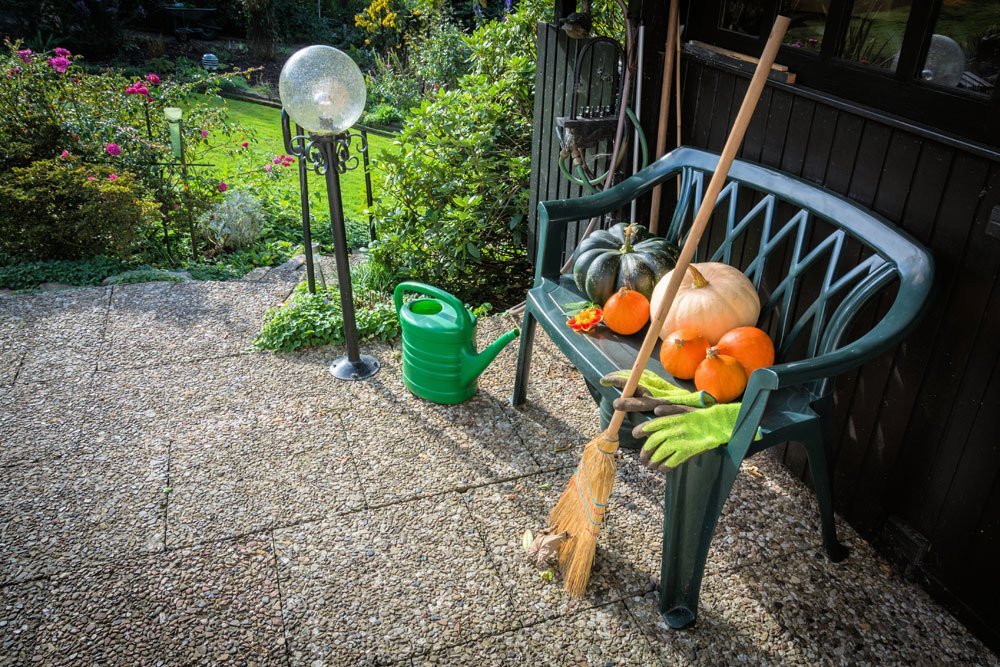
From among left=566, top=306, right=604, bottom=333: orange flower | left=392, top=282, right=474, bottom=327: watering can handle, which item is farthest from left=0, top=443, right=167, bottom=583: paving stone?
left=566, top=306, right=604, bottom=333: orange flower

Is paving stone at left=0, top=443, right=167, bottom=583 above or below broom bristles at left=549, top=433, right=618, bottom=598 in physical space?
below

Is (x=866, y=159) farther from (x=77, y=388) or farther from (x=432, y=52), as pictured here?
(x=432, y=52)

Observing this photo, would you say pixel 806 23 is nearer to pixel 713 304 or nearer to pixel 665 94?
pixel 665 94

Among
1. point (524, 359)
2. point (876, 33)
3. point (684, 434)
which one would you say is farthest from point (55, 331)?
point (876, 33)

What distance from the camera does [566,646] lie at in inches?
85.9

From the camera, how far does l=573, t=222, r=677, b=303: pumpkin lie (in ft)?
8.84

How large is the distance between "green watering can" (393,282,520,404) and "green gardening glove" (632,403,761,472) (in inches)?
49.7

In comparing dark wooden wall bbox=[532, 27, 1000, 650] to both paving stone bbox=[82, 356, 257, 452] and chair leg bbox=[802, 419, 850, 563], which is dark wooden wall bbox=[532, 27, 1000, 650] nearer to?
chair leg bbox=[802, 419, 850, 563]

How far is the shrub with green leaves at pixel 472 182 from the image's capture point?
4500 mm

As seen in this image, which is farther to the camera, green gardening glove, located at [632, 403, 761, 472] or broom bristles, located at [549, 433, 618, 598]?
broom bristles, located at [549, 433, 618, 598]

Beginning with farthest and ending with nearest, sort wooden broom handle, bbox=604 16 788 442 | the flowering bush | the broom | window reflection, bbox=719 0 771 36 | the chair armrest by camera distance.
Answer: the flowering bush < the chair armrest < window reflection, bbox=719 0 771 36 < the broom < wooden broom handle, bbox=604 16 788 442

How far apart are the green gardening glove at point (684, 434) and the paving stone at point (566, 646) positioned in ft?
1.91

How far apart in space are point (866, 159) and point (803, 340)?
0.74 meters

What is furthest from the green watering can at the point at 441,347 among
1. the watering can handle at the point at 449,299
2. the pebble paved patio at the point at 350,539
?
the pebble paved patio at the point at 350,539
